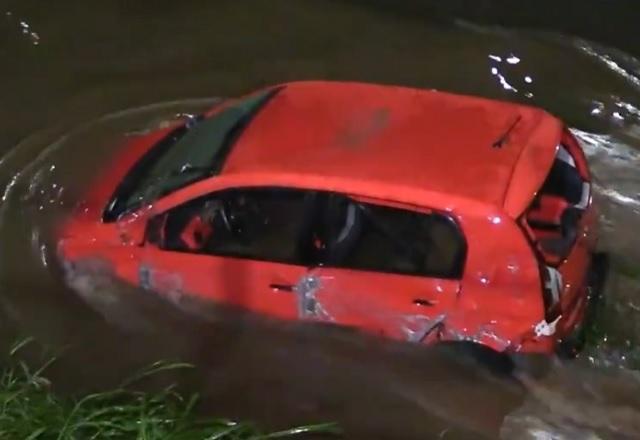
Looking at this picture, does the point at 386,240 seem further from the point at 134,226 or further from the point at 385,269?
the point at 134,226

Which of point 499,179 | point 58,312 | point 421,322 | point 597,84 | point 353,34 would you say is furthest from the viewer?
point 353,34

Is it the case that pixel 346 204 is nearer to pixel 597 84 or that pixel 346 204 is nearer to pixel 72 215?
pixel 72 215

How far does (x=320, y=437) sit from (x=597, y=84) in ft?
14.1

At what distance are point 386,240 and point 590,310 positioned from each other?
1.34m

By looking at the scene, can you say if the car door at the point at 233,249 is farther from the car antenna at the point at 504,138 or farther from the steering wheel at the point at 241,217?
the car antenna at the point at 504,138

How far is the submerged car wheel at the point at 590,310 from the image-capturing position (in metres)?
6.32

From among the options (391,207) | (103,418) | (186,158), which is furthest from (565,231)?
(103,418)

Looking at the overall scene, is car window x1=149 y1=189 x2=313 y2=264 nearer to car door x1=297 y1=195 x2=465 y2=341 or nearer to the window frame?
the window frame

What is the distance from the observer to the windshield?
6508mm

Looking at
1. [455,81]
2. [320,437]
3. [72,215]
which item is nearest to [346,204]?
[320,437]

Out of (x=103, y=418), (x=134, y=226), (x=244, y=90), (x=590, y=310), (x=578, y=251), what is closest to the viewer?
(x=103, y=418)

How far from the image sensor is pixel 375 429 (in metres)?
6.47

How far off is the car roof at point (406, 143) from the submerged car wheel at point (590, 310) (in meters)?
0.83

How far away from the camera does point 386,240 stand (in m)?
6.13
